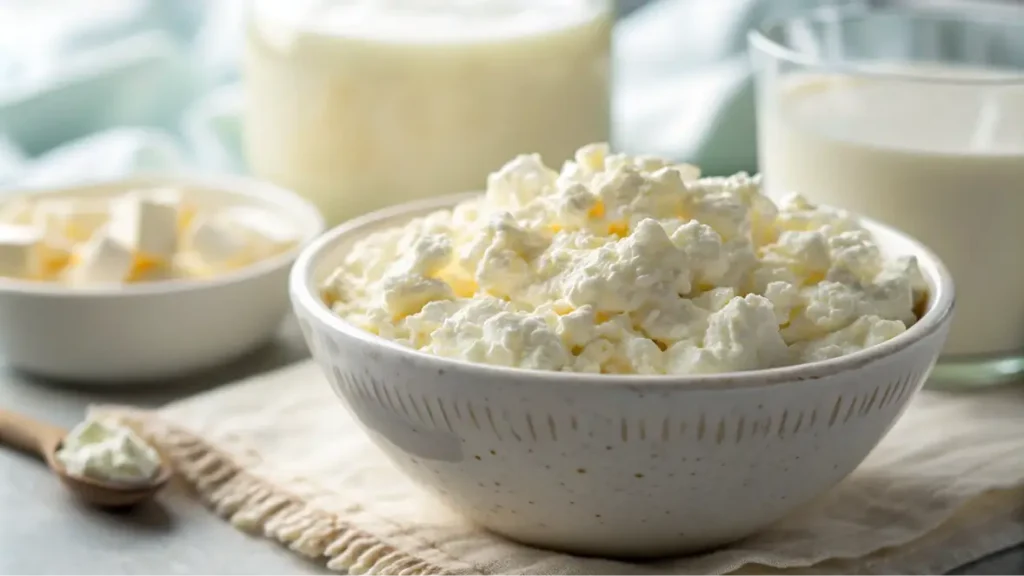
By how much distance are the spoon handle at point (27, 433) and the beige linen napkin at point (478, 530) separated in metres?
0.06

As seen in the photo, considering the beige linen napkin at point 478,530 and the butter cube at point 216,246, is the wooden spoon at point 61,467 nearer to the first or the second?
the beige linen napkin at point 478,530

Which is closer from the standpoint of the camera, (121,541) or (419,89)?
(121,541)

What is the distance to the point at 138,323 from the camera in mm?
1185

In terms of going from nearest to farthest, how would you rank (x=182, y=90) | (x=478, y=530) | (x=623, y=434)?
(x=623, y=434) → (x=478, y=530) → (x=182, y=90)

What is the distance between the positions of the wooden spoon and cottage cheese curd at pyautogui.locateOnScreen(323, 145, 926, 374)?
21 centimetres

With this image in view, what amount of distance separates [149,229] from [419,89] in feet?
1.06

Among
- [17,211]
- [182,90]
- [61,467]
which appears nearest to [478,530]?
[61,467]

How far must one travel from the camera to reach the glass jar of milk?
138 centimetres

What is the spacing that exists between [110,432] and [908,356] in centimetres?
63

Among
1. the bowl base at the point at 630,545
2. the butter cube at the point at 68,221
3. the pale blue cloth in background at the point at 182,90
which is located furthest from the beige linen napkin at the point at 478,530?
the pale blue cloth in background at the point at 182,90

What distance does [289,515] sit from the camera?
980mm

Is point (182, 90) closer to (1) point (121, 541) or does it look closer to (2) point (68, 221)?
(2) point (68, 221)

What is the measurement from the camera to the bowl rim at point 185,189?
1.17 m

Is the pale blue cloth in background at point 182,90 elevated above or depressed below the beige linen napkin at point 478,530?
above
